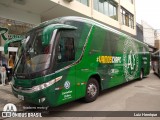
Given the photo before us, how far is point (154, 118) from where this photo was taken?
219 inches

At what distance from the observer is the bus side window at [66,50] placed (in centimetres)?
602

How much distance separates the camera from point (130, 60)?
39.9 feet

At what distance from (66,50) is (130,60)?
276 inches

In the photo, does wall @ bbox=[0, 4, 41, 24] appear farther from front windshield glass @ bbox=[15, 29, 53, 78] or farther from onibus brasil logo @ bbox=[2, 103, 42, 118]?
onibus brasil logo @ bbox=[2, 103, 42, 118]

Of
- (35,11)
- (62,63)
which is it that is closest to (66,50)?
(62,63)

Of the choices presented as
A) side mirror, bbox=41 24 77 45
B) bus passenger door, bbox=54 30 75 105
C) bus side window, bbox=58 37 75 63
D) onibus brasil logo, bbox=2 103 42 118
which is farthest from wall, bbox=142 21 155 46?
onibus brasil logo, bbox=2 103 42 118

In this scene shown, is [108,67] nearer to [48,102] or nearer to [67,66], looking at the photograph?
[67,66]

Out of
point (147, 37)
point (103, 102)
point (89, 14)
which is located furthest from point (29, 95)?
point (147, 37)

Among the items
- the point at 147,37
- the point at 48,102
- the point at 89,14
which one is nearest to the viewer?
the point at 48,102

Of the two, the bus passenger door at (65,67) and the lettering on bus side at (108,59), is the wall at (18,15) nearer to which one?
the lettering on bus side at (108,59)

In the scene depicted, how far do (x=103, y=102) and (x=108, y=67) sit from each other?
1.99 metres

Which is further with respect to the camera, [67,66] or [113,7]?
[113,7]

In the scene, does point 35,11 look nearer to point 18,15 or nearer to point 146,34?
point 18,15

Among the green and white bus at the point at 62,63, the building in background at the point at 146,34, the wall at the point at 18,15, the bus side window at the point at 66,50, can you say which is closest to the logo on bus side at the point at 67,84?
the green and white bus at the point at 62,63
